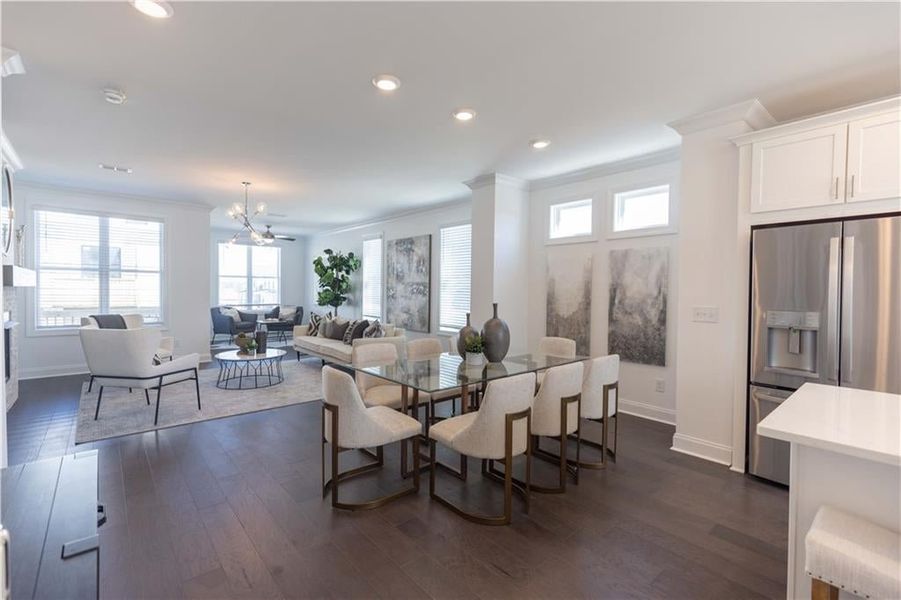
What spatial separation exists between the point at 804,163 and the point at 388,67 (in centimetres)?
282

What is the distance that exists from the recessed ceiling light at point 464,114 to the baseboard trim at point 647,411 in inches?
130

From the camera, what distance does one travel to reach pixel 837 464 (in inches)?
56.7

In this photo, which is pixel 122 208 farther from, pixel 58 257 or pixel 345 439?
pixel 345 439

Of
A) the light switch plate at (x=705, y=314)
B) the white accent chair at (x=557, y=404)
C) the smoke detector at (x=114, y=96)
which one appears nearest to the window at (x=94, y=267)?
the smoke detector at (x=114, y=96)

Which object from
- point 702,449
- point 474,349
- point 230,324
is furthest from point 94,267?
point 702,449

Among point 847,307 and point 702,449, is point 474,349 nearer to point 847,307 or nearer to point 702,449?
point 702,449

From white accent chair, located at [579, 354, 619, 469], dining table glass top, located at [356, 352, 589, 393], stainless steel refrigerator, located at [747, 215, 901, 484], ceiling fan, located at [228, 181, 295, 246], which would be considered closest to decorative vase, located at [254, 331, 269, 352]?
ceiling fan, located at [228, 181, 295, 246]

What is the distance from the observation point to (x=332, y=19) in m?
2.08

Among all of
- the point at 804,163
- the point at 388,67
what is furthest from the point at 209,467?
Result: the point at 804,163

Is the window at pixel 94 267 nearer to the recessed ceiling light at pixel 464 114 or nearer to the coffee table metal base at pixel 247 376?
the coffee table metal base at pixel 247 376

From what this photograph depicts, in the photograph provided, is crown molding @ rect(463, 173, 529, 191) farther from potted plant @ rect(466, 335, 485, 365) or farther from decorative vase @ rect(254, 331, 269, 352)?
decorative vase @ rect(254, 331, 269, 352)

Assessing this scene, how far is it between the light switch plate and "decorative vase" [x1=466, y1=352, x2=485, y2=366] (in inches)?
68.6

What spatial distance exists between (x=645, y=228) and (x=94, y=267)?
7.65m

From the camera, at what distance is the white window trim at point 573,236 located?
4695mm
